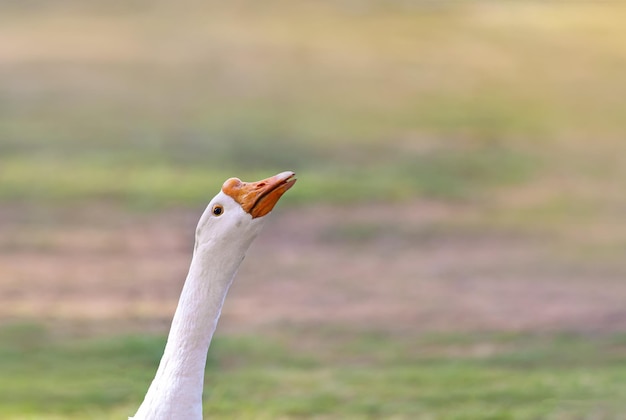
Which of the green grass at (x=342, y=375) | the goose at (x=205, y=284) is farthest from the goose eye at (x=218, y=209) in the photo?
the green grass at (x=342, y=375)

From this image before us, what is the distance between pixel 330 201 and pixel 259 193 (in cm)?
1131

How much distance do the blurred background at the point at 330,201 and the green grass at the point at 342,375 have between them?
0.03 metres

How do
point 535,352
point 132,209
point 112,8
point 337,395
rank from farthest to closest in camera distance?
1. point 112,8
2. point 132,209
3. point 535,352
4. point 337,395

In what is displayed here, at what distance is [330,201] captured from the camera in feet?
50.5

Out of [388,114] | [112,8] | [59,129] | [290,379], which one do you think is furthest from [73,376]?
[112,8]

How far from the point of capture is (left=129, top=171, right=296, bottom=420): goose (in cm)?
412

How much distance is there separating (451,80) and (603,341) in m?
13.5

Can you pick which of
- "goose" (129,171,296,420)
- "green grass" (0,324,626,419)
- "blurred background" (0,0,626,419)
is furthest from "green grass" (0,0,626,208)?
"goose" (129,171,296,420)

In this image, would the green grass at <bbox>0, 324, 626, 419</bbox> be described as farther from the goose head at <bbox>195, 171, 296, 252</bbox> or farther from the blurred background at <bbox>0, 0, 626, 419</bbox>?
the goose head at <bbox>195, 171, 296, 252</bbox>

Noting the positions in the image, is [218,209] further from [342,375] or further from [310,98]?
[310,98]

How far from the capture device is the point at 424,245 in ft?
45.3

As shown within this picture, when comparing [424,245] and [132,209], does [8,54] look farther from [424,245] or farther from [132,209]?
[424,245]

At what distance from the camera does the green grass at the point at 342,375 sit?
819 cm

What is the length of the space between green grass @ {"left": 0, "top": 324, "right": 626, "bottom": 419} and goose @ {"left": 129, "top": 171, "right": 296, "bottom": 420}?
377 cm
